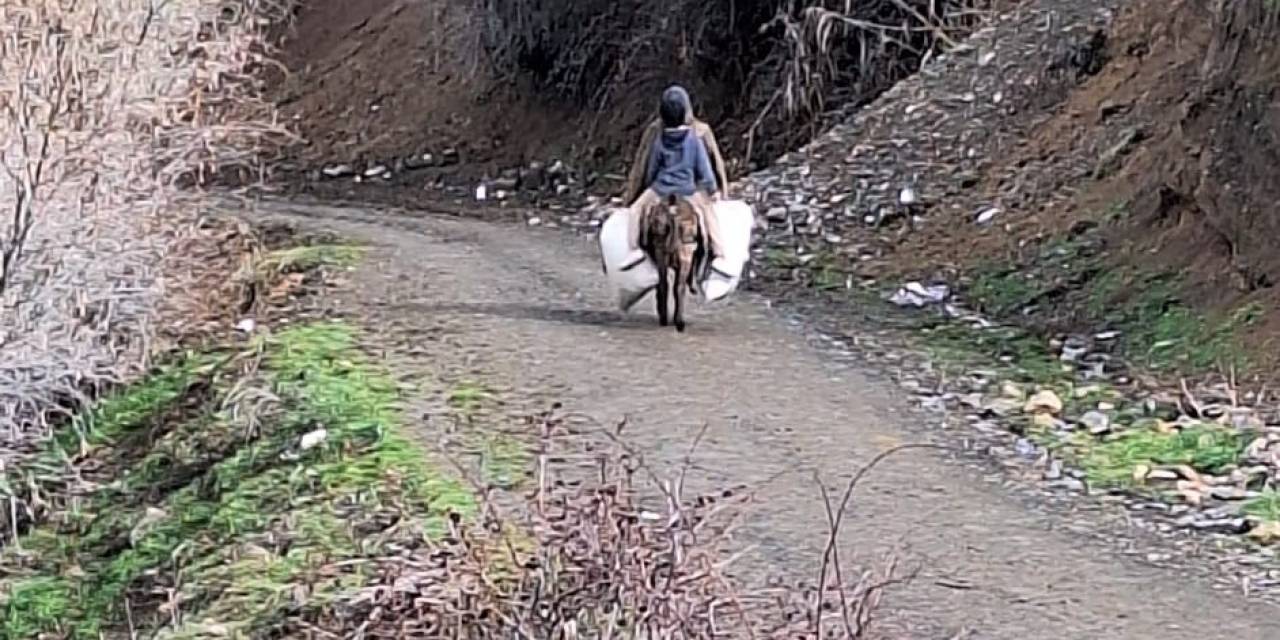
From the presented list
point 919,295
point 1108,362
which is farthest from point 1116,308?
point 919,295

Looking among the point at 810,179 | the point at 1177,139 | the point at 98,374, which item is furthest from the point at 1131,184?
the point at 98,374

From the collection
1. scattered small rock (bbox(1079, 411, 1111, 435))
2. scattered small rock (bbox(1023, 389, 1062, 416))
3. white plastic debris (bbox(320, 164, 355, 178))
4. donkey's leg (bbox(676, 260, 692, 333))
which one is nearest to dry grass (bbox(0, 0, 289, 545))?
donkey's leg (bbox(676, 260, 692, 333))

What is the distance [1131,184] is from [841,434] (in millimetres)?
5477

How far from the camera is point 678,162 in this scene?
12.4 m

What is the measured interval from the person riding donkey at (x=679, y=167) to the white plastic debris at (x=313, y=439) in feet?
8.32

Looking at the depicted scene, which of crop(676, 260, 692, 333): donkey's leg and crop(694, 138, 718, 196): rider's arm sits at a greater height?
crop(694, 138, 718, 196): rider's arm

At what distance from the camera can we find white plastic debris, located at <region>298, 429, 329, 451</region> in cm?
1096

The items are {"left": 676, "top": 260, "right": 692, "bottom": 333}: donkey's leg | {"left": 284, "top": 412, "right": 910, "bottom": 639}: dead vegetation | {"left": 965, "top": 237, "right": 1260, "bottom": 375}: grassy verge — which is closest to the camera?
{"left": 284, "top": 412, "right": 910, "bottom": 639}: dead vegetation

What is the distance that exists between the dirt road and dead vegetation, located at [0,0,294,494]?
4.84ft

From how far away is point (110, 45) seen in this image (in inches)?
532

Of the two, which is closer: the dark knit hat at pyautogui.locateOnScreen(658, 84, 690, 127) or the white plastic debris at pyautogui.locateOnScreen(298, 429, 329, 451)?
the white plastic debris at pyautogui.locateOnScreen(298, 429, 329, 451)

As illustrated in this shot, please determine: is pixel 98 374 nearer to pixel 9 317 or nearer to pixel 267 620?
pixel 9 317

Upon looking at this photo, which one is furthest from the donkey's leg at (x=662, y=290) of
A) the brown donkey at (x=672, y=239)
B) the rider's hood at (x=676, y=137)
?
the rider's hood at (x=676, y=137)

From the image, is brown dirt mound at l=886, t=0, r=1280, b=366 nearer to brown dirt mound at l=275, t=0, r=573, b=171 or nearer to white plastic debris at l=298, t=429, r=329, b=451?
white plastic debris at l=298, t=429, r=329, b=451
